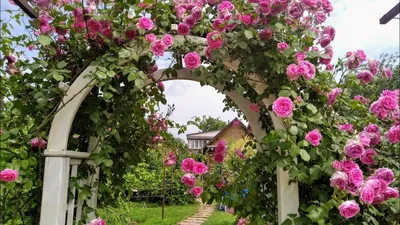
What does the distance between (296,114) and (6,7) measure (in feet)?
5.96

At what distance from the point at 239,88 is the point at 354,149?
21.8 inches

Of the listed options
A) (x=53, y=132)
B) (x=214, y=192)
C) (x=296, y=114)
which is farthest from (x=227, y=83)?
(x=53, y=132)

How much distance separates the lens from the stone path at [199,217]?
5.78 m

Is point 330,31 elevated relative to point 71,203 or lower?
elevated

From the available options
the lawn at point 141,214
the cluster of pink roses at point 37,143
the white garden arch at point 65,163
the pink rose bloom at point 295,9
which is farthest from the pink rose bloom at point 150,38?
the lawn at point 141,214

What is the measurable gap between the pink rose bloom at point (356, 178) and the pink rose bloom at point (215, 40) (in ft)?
2.49

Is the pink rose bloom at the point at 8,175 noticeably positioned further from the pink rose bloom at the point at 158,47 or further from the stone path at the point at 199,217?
the stone path at the point at 199,217

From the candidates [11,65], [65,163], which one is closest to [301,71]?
[65,163]

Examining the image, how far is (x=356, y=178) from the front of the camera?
3.86ft

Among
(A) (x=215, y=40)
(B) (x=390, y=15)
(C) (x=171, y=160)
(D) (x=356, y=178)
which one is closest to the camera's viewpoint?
(B) (x=390, y=15)

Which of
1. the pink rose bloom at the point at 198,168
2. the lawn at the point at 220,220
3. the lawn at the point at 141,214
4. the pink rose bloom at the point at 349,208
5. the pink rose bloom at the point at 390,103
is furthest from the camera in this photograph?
the lawn at the point at 220,220

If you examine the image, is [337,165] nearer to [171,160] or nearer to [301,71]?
[301,71]

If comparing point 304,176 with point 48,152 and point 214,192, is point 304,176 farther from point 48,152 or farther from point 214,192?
point 48,152

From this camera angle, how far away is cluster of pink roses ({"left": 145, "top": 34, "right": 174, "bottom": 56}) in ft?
4.70
